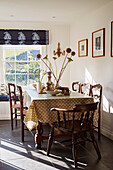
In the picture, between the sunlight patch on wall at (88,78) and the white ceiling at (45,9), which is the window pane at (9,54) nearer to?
the white ceiling at (45,9)

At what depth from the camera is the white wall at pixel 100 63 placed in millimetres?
4418

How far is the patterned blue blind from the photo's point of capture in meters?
6.07

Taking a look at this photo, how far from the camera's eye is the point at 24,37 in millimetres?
6145

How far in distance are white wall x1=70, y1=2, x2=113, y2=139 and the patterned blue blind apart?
855 millimetres

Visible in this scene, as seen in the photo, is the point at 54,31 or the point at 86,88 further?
the point at 54,31

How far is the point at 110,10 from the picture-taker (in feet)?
14.3

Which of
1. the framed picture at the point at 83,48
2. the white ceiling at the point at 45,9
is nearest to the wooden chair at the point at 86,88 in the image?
the framed picture at the point at 83,48

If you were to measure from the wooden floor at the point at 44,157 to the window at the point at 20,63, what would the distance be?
2373 millimetres

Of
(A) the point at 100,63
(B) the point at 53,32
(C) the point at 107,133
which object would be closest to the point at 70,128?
(C) the point at 107,133

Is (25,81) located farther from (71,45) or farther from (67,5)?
(67,5)

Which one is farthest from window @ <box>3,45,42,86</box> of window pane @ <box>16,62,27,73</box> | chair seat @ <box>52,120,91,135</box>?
chair seat @ <box>52,120,91,135</box>

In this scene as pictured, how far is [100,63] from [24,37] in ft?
7.68

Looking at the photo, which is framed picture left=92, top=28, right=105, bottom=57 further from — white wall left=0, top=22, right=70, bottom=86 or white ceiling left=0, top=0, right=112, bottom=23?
white wall left=0, top=22, right=70, bottom=86

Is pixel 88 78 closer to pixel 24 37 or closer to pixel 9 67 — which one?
pixel 24 37
